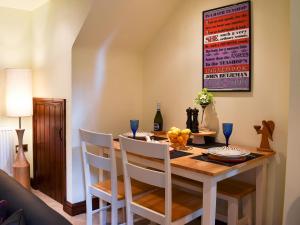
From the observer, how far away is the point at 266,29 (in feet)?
7.25

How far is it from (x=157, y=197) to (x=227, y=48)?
1.36 m

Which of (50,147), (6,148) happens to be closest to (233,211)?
(50,147)

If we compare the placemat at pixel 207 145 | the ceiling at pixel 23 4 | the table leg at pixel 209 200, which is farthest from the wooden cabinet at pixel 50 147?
the table leg at pixel 209 200

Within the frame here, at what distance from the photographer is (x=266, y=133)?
7.04 ft

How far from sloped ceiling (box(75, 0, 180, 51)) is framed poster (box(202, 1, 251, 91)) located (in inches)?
19.6

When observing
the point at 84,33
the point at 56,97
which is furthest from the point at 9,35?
the point at 84,33

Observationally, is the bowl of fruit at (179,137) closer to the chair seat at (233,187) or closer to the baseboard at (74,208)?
the chair seat at (233,187)

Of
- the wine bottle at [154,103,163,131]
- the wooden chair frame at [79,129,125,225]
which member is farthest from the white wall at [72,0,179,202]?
the wooden chair frame at [79,129,125,225]

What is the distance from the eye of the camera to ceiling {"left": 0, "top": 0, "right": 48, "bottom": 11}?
3.08 m

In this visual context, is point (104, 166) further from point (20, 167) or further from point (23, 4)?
point (23, 4)

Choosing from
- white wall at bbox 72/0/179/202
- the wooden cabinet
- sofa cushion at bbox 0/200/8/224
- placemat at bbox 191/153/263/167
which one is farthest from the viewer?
the wooden cabinet

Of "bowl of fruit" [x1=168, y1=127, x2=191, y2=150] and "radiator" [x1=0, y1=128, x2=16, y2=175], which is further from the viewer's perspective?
"radiator" [x1=0, y1=128, x2=16, y2=175]

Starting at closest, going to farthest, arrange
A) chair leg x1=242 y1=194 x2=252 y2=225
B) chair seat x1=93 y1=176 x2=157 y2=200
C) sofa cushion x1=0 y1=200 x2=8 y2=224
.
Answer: sofa cushion x1=0 y1=200 x2=8 y2=224
chair seat x1=93 y1=176 x2=157 y2=200
chair leg x1=242 y1=194 x2=252 y2=225

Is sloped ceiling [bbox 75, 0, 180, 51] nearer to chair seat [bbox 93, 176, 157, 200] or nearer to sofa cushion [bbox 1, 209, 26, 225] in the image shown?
chair seat [bbox 93, 176, 157, 200]
